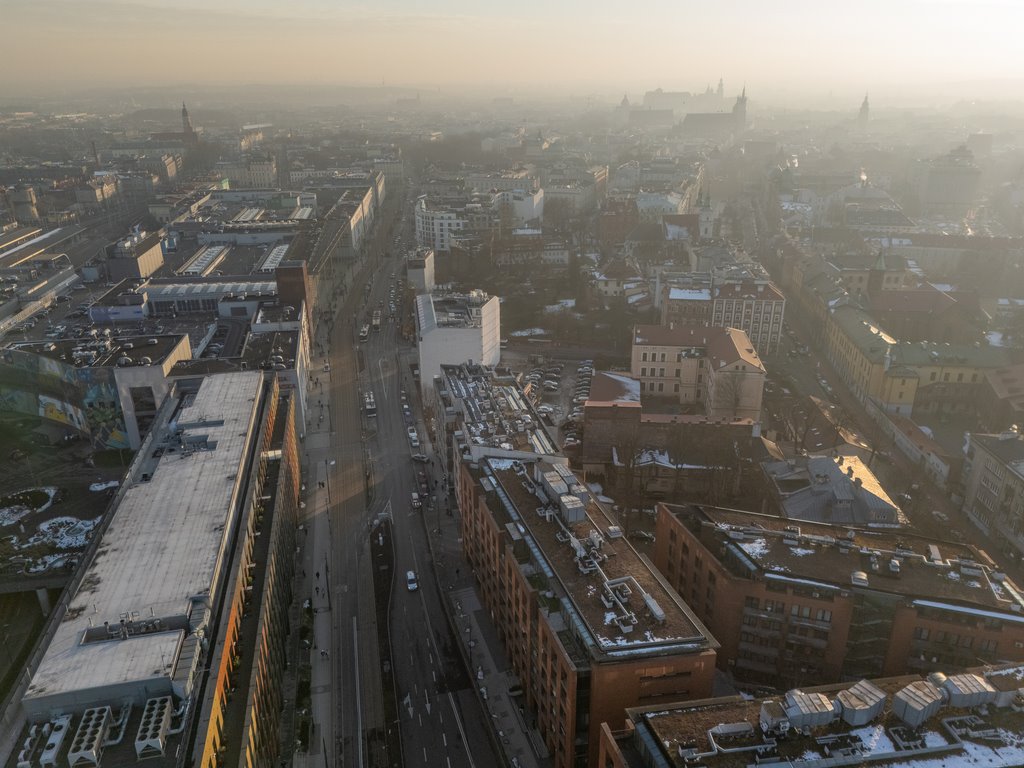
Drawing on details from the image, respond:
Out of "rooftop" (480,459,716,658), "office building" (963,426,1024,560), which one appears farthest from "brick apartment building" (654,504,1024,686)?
"office building" (963,426,1024,560)

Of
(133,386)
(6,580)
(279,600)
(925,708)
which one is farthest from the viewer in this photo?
(133,386)

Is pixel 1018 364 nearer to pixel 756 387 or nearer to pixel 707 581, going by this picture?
pixel 756 387

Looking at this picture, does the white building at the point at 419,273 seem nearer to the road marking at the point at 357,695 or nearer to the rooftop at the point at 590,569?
the rooftop at the point at 590,569

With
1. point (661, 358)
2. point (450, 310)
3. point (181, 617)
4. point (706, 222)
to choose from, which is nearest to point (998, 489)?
point (661, 358)

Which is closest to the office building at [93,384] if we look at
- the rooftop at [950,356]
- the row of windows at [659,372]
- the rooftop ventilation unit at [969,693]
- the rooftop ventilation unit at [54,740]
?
the rooftop ventilation unit at [54,740]

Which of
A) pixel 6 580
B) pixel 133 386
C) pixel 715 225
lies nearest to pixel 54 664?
pixel 6 580
